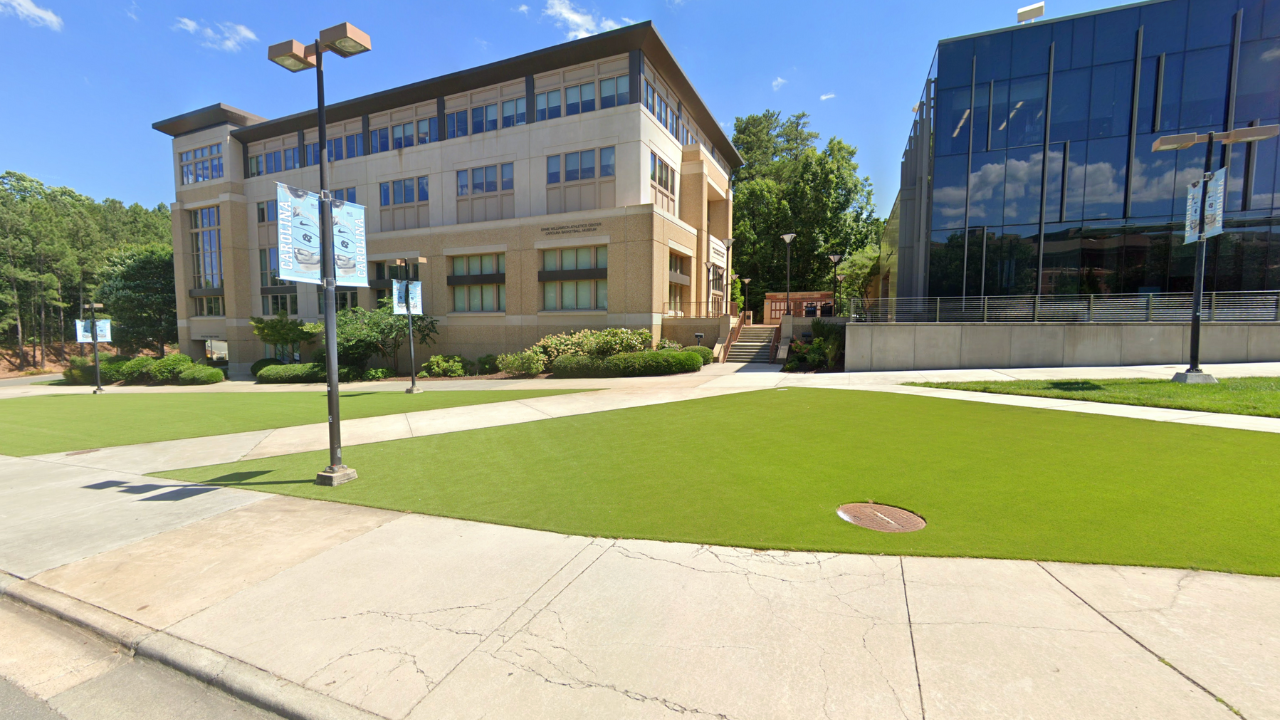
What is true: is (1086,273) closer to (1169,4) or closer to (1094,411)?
(1169,4)

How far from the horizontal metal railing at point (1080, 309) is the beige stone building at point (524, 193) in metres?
9.72

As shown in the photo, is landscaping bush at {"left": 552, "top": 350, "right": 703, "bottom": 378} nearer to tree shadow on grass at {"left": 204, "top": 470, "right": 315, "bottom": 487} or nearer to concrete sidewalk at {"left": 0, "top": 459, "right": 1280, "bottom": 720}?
tree shadow on grass at {"left": 204, "top": 470, "right": 315, "bottom": 487}

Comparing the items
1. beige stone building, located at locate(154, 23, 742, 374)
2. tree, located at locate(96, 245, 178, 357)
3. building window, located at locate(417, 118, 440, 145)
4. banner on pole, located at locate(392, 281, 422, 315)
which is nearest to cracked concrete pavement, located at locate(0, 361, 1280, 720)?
banner on pole, located at locate(392, 281, 422, 315)

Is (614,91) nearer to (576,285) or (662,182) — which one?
(662,182)

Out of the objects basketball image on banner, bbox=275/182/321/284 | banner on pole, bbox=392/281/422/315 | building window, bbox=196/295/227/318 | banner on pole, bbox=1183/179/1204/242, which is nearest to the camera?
basketball image on banner, bbox=275/182/321/284

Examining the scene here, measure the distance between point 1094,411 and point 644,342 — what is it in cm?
1712

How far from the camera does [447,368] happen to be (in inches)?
1107

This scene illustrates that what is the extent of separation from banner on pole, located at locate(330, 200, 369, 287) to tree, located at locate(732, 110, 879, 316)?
137 feet

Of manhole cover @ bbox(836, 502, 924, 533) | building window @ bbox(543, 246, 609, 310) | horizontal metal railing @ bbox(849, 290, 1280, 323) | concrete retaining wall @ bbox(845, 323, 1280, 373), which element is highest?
building window @ bbox(543, 246, 609, 310)

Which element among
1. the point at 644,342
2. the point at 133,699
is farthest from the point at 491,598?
the point at 644,342

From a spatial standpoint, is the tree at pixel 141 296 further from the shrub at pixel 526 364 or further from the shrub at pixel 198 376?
the shrub at pixel 526 364

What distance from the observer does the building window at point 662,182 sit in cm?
2773

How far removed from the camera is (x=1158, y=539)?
470cm

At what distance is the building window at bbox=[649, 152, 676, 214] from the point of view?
2773 cm
